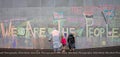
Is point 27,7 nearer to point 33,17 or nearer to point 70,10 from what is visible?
point 33,17

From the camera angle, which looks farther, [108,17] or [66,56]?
[108,17]

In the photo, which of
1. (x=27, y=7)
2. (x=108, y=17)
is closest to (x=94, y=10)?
(x=108, y=17)

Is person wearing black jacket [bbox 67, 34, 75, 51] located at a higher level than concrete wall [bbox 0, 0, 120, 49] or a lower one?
lower

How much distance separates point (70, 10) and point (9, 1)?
4.72 metres

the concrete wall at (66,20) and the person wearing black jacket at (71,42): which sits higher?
the concrete wall at (66,20)

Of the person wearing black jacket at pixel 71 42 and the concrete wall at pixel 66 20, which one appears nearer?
the person wearing black jacket at pixel 71 42

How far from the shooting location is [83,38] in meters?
26.8

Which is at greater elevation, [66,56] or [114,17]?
[114,17]

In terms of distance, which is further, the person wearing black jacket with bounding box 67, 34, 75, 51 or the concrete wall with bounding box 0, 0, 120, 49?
the concrete wall with bounding box 0, 0, 120, 49

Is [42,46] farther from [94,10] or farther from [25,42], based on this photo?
[94,10]

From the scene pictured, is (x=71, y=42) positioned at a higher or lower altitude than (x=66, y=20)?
lower

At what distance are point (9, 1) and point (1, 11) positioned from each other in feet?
3.22

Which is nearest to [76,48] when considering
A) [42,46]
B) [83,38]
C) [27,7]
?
[83,38]

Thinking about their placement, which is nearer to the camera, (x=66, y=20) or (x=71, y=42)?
(x=71, y=42)
